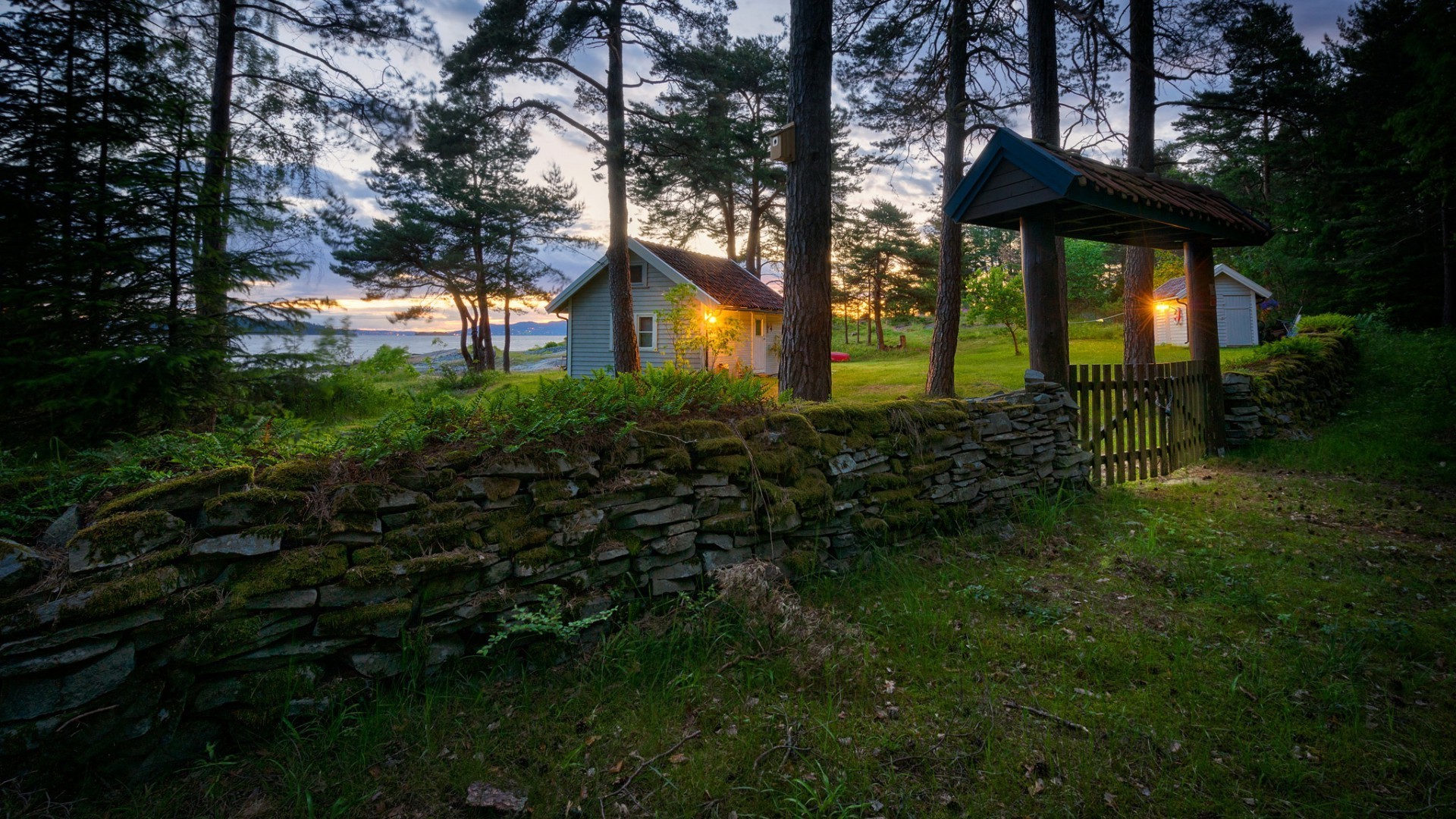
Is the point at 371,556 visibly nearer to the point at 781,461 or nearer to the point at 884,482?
the point at 781,461

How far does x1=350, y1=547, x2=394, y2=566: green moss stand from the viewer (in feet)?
7.94

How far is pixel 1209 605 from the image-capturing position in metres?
3.52

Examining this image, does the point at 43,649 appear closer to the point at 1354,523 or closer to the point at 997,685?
the point at 997,685

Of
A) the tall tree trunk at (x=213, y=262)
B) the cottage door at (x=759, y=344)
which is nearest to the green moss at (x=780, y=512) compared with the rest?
the tall tree trunk at (x=213, y=262)

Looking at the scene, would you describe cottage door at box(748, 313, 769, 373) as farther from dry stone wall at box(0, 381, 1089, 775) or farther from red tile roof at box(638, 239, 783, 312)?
dry stone wall at box(0, 381, 1089, 775)

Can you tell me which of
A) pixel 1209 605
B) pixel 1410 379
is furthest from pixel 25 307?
pixel 1410 379

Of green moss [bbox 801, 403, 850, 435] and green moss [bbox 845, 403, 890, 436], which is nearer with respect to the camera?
green moss [bbox 801, 403, 850, 435]

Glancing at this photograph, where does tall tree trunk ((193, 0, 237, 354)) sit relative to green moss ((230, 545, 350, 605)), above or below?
above

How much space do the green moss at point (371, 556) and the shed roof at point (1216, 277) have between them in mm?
26674

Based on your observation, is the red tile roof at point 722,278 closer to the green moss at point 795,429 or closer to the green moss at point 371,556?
the green moss at point 795,429

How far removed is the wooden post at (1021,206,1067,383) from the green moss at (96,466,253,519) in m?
5.88

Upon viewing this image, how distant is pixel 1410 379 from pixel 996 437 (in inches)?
445

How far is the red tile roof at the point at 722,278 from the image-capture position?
20.5 meters

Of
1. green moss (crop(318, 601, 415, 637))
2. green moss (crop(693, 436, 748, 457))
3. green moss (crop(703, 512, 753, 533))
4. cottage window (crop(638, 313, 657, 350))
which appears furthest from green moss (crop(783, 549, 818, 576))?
cottage window (crop(638, 313, 657, 350))
